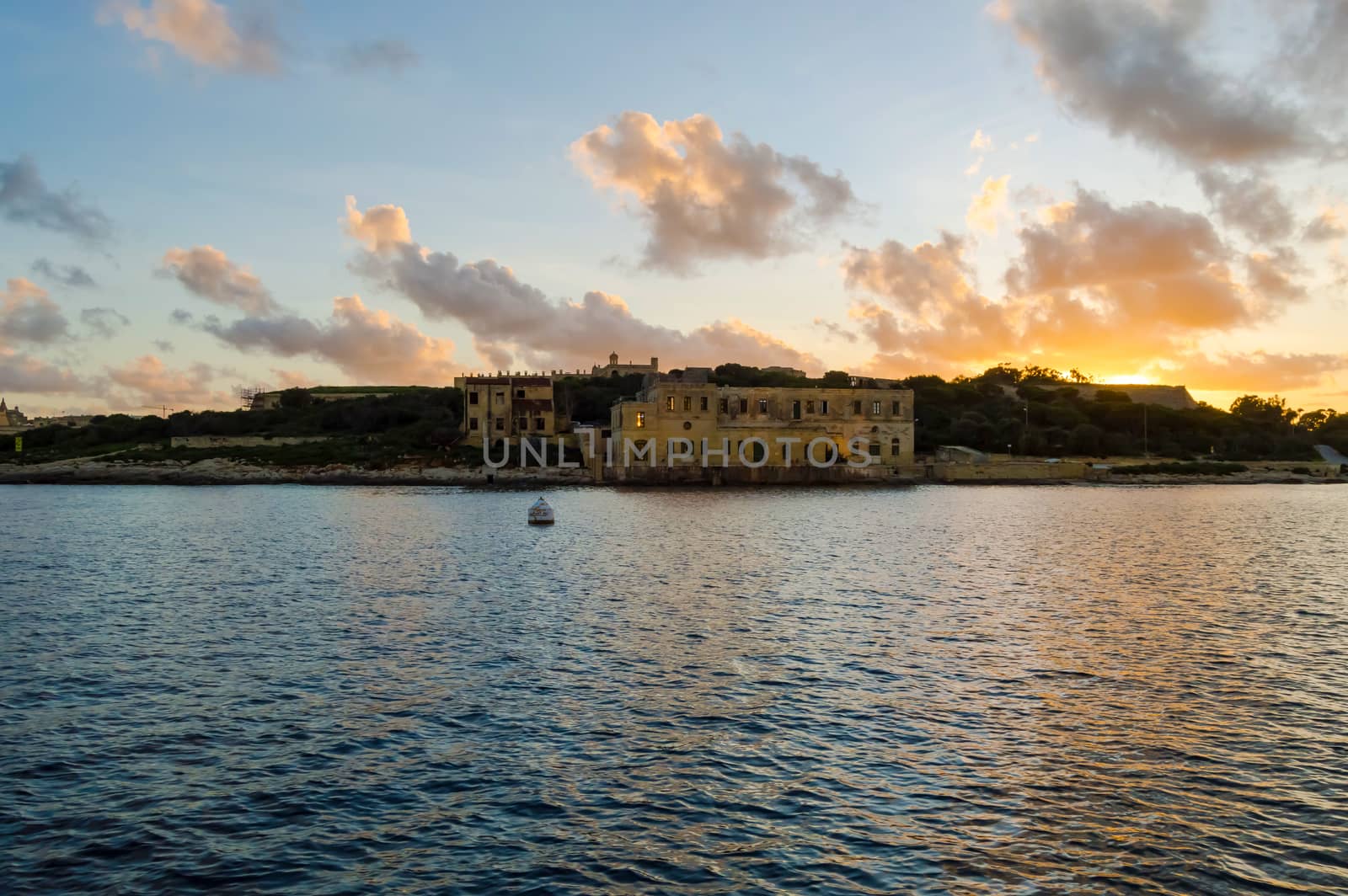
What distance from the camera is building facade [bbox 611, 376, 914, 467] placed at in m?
104

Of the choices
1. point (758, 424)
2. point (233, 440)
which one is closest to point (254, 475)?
point (233, 440)

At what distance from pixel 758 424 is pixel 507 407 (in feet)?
108

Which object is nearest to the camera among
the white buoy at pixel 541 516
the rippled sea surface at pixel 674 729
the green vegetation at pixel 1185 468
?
the rippled sea surface at pixel 674 729

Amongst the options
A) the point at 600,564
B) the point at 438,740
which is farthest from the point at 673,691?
the point at 600,564

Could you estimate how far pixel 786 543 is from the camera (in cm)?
4756

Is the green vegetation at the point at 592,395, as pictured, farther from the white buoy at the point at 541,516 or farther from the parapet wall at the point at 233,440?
the white buoy at the point at 541,516

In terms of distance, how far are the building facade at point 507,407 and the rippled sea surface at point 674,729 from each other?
80380 mm

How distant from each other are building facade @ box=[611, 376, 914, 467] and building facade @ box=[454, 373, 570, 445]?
12944 mm

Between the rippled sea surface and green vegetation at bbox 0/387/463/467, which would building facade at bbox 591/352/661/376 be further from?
the rippled sea surface

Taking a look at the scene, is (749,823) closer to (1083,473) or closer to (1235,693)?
(1235,693)

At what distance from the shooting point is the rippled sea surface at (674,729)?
37.8 ft

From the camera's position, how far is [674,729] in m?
16.6

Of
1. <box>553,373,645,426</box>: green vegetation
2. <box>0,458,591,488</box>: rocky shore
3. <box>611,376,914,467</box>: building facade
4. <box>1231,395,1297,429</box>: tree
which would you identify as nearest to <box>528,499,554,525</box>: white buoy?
<box>0,458,591,488</box>: rocky shore

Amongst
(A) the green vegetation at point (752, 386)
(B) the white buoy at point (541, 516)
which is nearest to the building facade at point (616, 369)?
(A) the green vegetation at point (752, 386)
